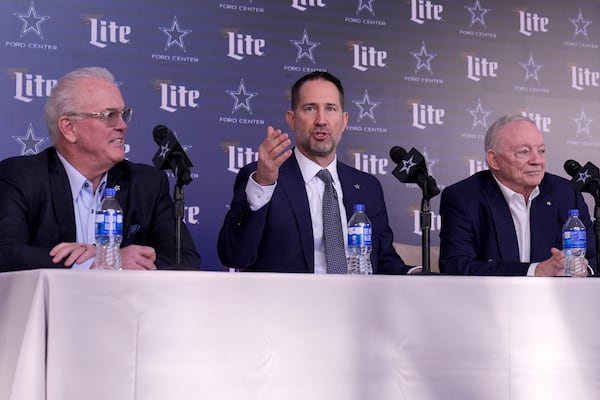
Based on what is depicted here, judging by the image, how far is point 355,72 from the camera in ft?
17.9

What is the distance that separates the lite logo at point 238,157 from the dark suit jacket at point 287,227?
138cm

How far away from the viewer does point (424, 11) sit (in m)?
5.73

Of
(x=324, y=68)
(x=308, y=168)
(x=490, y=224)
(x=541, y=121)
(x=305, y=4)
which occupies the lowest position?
(x=490, y=224)

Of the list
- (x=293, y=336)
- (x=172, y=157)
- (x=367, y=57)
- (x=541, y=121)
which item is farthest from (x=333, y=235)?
(x=541, y=121)

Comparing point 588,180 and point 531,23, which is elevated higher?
point 531,23

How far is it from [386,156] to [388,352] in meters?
3.40

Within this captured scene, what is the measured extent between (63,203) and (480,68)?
3376mm

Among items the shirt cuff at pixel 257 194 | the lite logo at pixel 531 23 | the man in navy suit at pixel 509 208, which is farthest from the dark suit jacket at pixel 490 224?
the lite logo at pixel 531 23

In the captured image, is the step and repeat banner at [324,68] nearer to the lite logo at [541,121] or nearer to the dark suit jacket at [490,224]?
the lite logo at [541,121]

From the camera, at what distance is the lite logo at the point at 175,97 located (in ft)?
16.2

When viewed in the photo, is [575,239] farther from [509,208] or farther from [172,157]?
[172,157]

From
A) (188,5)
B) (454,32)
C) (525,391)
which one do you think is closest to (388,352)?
(525,391)

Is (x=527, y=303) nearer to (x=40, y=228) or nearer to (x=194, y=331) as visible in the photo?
(x=194, y=331)

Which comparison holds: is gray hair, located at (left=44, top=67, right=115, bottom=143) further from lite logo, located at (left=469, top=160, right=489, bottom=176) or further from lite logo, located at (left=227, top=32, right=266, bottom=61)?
lite logo, located at (left=469, top=160, right=489, bottom=176)
